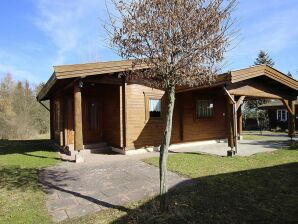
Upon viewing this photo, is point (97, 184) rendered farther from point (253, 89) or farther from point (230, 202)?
point (253, 89)

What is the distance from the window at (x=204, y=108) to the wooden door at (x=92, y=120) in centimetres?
492

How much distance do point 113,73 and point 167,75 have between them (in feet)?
22.8

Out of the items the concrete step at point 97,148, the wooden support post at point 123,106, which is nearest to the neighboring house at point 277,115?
the concrete step at point 97,148

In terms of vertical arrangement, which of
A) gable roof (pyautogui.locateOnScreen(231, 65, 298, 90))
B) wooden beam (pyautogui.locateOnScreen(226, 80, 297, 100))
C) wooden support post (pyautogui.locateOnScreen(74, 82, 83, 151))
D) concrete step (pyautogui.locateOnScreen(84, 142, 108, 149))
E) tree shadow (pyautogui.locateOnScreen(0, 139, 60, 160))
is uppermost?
gable roof (pyautogui.locateOnScreen(231, 65, 298, 90))

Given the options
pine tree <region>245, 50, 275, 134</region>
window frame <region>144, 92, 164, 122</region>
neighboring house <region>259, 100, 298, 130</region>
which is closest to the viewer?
window frame <region>144, 92, 164, 122</region>

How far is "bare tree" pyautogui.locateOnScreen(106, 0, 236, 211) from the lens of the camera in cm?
423

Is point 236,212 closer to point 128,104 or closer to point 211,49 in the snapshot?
point 211,49

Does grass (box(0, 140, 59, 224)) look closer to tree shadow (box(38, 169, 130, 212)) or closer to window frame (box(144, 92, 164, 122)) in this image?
tree shadow (box(38, 169, 130, 212))

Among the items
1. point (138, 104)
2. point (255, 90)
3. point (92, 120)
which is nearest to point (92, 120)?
point (92, 120)

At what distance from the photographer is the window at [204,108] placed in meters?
14.2

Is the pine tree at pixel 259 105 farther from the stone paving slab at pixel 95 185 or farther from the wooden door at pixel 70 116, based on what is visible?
the stone paving slab at pixel 95 185

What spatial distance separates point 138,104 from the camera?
38.7 ft

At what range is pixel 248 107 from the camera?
34.5 m

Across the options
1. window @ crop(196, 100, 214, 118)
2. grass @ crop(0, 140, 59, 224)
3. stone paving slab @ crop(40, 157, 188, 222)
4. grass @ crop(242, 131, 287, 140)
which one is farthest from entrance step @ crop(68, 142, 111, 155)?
grass @ crop(242, 131, 287, 140)
